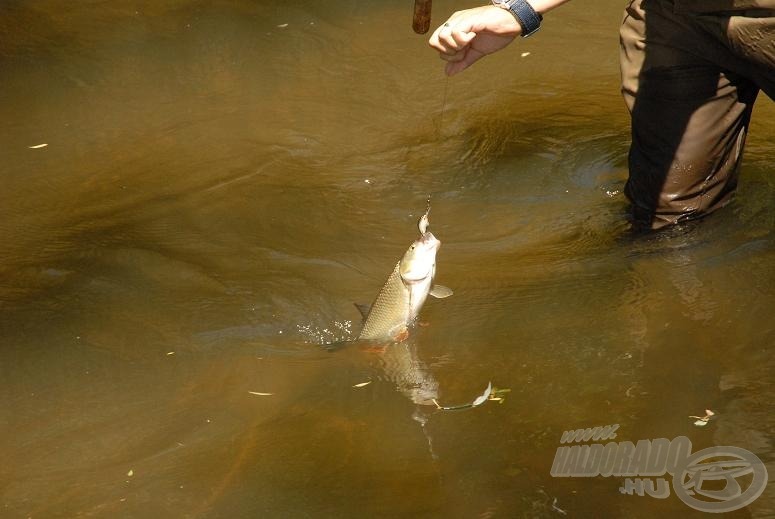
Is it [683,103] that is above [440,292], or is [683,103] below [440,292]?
above

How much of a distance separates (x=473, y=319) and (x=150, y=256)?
178 cm

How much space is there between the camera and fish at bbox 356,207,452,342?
4070 mm

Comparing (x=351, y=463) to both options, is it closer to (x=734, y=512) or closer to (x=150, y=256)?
(x=734, y=512)

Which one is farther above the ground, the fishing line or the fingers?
the fingers

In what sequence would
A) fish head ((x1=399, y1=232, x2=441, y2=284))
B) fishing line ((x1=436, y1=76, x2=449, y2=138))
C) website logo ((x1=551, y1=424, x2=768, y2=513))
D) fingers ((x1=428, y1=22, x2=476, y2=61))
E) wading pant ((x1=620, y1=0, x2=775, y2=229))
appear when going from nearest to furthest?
website logo ((x1=551, y1=424, x2=768, y2=513)), fingers ((x1=428, y1=22, x2=476, y2=61)), fish head ((x1=399, y1=232, x2=441, y2=284)), wading pant ((x1=620, y1=0, x2=775, y2=229)), fishing line ((x1=436, y1=76, x2=449, y2=138))

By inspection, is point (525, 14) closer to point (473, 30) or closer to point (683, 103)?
point (473, 30)

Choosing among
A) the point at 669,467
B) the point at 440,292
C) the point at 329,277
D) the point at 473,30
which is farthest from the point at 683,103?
the point at 669,467

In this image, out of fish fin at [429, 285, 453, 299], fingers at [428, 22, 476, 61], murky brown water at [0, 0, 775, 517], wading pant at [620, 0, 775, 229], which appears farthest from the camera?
wading pant at [620, 0, 775, 229]

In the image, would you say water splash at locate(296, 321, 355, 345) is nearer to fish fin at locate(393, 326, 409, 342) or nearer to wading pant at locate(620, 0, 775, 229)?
fish fin at locate(393, 326, 409, 342)

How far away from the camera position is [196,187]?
236 inches

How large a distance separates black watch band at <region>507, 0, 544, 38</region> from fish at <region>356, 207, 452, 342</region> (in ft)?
2.83

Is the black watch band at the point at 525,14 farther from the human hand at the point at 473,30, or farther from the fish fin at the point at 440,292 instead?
the fish fin at the point at 440,292

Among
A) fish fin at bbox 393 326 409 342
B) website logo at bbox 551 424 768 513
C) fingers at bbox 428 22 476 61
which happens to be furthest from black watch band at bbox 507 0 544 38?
website logo at bbox 551 424 768 513

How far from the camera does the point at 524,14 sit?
4012mm
